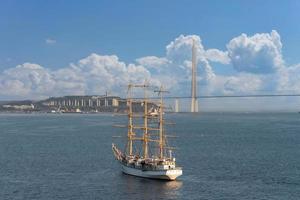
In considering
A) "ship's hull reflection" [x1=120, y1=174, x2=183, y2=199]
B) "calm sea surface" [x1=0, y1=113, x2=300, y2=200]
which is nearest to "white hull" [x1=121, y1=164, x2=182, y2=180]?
"ship's hull reflection" [x1=120, y1=174, x2=183, y2=199]

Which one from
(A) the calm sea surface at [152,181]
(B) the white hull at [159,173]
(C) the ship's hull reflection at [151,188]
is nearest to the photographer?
(C) the ship's hull reflection at [151,188]

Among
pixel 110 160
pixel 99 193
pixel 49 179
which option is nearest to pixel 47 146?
pixel 110 160

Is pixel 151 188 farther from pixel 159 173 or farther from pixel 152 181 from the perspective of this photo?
pixel 159 173

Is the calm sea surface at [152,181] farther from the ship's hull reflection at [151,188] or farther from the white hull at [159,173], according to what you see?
the white hull at [159,173]

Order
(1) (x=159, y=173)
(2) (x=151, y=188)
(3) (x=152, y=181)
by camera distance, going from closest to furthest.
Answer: (2) (x=151, y=188), (1) (x=159, y=173), (3) (x=152, y=181)

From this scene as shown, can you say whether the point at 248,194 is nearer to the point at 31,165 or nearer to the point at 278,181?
the point at 278,181

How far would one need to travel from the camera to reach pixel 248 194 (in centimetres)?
5403

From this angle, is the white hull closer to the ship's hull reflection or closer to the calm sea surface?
the ship's hull reflection

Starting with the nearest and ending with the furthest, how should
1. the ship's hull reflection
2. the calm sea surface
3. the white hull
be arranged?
the ship's hull reflection → the calm sea surface → the white hull

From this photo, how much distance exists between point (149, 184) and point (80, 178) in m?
8.60

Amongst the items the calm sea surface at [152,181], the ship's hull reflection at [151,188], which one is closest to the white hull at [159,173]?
the ship's hull reflection at [151,188]

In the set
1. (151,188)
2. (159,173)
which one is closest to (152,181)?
(159,173)

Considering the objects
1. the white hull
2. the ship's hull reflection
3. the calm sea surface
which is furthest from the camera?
the white hull

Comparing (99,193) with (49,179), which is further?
(49,179)
